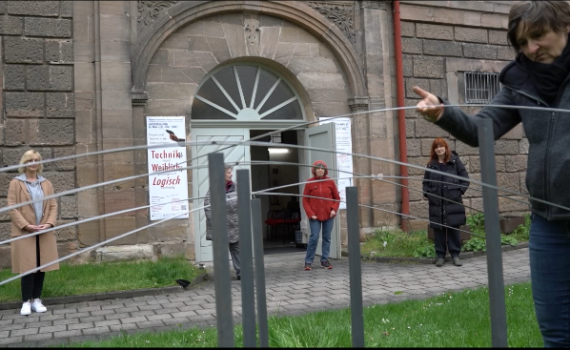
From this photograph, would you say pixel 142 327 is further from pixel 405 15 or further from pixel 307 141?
pixel 405 15

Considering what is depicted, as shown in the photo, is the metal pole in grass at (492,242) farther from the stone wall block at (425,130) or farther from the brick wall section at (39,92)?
the stone wall block at (425,130)

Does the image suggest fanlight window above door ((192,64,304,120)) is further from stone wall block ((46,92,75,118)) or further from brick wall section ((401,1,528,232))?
brick wall section ((401,1,528,232))

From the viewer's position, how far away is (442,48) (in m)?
12.5

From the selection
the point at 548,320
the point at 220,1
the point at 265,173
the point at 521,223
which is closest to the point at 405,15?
the point at 220,1

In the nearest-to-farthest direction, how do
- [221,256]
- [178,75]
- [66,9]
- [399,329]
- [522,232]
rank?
[221,256]
[399,329]
[66,9]
[178,75]
[522,232]

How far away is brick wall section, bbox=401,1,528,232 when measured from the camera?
1209 centimetres

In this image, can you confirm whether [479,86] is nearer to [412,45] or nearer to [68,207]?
[412,45]

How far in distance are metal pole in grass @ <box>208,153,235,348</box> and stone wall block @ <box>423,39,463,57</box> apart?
34.9ft

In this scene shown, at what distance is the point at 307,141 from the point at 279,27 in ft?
7.29

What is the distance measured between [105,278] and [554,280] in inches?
258

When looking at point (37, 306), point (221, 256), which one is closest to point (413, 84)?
point (37, 306)

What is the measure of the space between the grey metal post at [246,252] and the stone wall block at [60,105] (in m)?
7.71

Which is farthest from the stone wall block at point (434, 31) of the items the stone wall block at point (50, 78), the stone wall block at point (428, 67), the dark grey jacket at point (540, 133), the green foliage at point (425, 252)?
the dark grey jacket at point (540, 133)

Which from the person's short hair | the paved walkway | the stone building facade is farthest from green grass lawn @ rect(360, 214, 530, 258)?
the person's short hair
